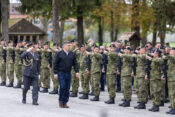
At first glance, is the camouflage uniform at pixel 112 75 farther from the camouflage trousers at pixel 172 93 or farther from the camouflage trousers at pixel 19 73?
the camouflage trousers at pixel 19 73

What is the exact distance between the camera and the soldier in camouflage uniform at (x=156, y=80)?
12.3m

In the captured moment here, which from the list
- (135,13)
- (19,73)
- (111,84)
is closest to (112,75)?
(111,84)

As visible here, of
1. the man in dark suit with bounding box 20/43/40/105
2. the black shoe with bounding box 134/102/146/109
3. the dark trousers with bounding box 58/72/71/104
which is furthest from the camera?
the man in dark suit with bounding box 20/43/40/105

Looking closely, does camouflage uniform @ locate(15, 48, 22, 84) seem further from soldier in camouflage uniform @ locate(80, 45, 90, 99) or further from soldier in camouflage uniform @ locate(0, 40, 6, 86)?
soldier in camouflage uniform @ locate(80, 45, 90, 99)

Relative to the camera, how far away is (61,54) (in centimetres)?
1266

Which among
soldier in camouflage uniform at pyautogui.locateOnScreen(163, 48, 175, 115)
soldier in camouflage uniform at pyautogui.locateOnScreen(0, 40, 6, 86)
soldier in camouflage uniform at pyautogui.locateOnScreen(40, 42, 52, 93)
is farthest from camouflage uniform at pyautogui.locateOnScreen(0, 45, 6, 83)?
soldier in camouflage uniform at pyautogui.locateOnScreen(163, 48, 175, 115)

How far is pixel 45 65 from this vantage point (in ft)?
54.4

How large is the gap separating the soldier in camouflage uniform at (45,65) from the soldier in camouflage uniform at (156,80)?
5178 mm

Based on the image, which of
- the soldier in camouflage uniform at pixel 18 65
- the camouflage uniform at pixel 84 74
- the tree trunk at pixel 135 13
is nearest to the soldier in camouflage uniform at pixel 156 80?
the camouflage uniform at pixel 84 74

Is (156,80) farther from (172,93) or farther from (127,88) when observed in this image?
(127,88)

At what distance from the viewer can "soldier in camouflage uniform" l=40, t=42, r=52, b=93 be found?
53.8 feet

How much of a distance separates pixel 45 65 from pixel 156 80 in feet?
18.3

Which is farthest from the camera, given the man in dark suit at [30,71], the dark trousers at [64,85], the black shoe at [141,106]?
the man in dark suit at [30,71]

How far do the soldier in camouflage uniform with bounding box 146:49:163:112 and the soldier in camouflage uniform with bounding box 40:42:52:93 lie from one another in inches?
204
